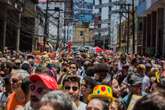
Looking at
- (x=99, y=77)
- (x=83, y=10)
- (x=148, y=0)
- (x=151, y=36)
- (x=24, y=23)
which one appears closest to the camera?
(x=99, y=77)

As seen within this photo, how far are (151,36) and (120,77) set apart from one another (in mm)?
45238

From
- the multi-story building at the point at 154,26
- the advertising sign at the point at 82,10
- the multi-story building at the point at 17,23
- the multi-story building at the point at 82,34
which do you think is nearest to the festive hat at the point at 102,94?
the multi-story building at the point at 17,23

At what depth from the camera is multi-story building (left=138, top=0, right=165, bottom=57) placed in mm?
49938

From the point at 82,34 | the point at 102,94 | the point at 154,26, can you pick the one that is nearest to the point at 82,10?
the point at 82,34

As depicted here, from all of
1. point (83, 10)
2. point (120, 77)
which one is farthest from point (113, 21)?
point (120, 77)

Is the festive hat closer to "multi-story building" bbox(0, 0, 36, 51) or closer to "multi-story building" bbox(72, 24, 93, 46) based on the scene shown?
"multi-story building" bbox(0, 0, 36, 51)

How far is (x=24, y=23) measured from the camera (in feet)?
210

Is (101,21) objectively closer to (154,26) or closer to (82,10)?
(82,10)

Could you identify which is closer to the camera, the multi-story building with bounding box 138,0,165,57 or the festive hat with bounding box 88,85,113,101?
the festive hat with bounding box 88,85,113,101

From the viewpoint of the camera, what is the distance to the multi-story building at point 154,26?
49.9 meters

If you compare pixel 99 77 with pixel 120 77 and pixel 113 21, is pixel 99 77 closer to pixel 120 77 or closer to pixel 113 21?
pixel 120 77

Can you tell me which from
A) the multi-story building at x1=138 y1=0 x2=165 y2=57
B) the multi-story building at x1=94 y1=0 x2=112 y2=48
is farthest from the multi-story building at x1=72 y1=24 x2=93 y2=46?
the multi-story building at x1=138 y1=0 x2=165 y2=57

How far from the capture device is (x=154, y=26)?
57.4m

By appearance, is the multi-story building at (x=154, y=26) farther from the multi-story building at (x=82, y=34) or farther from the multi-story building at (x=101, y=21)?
the multi-story building at (x=82, y=34)
